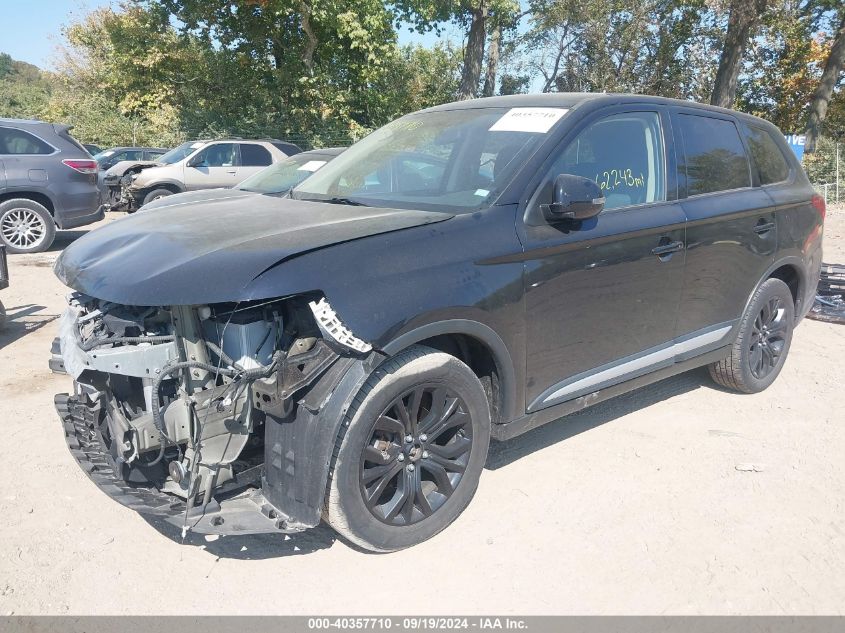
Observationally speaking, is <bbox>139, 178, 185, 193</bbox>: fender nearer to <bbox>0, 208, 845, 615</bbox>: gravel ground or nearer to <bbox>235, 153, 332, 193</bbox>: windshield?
<bbox>235, 153, 332, 193</bbox>: windshield

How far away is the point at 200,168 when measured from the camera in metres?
14.6

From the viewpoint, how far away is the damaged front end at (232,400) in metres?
2.59

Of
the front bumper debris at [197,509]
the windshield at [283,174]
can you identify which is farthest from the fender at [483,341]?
the windshield at [283,174]

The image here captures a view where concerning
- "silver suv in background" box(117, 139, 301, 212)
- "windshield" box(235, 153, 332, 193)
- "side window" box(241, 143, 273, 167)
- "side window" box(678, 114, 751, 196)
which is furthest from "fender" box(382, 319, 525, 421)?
"side window" box(241, 143, 273, 167)

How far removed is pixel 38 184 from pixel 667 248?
9.55 m

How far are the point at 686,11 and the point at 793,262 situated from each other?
25.3 meters

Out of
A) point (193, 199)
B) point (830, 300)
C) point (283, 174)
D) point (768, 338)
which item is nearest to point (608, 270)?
point (768, 338)

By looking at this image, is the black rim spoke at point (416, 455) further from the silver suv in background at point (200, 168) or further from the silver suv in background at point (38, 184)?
the silver suv in background at point (200, 168)

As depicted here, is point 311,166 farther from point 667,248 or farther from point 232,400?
point 232,400

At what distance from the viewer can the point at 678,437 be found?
422 centimetres

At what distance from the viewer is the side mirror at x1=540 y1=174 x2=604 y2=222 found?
3.16m

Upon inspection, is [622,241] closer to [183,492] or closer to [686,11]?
[183,492]

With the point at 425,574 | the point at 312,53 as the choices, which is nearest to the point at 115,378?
the point at 425,574

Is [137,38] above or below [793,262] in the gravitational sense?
above
